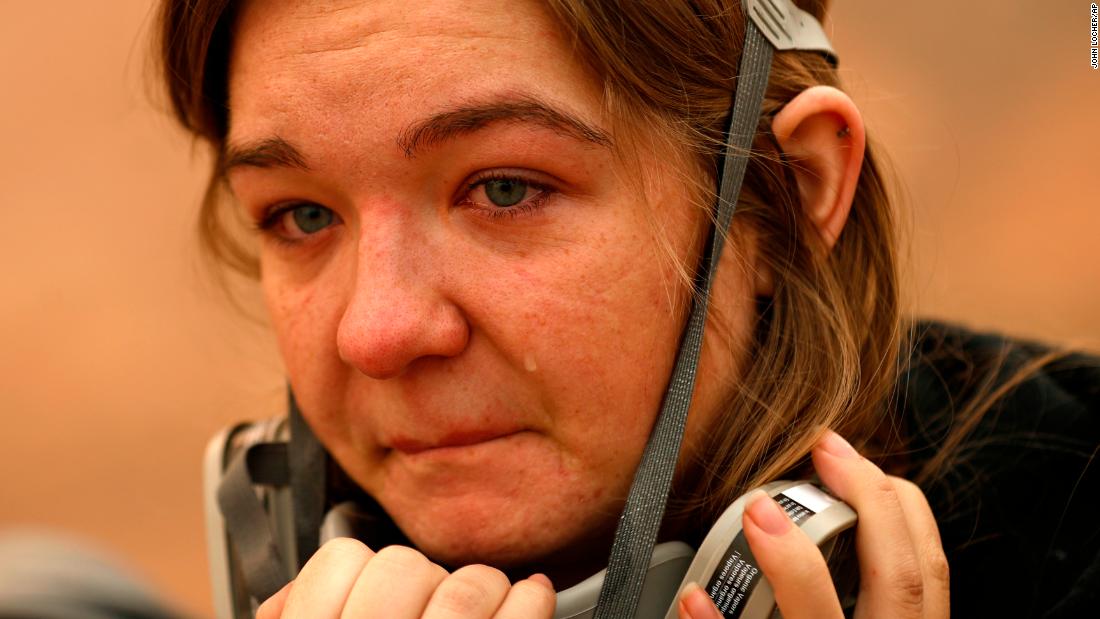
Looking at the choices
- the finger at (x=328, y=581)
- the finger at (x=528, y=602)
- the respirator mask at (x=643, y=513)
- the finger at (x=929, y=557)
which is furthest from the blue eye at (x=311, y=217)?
the finger at (x=929, y=557)

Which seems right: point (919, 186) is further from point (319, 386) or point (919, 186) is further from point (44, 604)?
point (44, 604)

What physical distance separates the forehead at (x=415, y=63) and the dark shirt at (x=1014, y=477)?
2.80 ft

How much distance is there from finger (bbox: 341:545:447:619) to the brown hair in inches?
17.7

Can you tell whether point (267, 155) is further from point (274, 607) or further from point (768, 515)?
point (768, 515)

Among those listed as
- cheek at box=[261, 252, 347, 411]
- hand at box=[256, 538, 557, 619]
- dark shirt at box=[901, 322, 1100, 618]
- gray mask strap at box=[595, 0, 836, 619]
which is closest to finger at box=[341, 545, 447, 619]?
hand at box=[256, 538, 557, 619]

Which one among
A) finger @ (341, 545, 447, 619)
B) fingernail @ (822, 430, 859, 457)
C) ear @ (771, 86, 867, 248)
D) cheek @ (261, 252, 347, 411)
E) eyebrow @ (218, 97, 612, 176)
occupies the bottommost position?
finger @ (341, 545, 447, 619)

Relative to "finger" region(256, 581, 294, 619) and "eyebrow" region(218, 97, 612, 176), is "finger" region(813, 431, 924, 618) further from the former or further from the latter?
"finger" region(256, 581, 294, 619)

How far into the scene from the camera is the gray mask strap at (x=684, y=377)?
1347 mm

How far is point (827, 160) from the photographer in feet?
5.05

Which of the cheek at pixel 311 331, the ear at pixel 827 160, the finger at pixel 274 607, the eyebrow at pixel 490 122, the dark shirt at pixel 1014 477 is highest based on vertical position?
the eyebrow at pixel 490 122

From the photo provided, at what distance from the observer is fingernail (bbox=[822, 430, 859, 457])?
4.58 feet

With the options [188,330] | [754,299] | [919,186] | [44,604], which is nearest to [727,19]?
[754,299]

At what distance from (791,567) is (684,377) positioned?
29cm

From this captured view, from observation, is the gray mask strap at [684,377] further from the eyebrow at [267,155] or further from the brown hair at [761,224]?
the eyebrow at [267,155]
